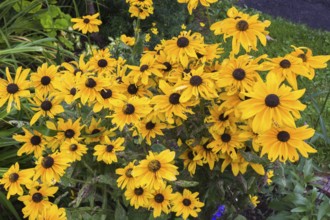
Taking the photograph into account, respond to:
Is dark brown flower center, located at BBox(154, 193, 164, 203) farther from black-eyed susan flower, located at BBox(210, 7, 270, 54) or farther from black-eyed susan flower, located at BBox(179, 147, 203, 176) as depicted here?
black-eyed susan flower, located at BBox(210, 7, 270, 54)

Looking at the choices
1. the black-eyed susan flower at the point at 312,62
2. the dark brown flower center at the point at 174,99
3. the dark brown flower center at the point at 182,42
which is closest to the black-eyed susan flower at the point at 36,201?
the dark brown flower center at the point at 174,99

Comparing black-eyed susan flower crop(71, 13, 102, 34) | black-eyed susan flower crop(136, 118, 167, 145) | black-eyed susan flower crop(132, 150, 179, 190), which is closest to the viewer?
black-eyed susan flower crop(132, 150, 179, 190)

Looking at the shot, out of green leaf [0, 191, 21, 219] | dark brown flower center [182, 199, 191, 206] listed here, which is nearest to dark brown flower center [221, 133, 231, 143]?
dark brown flower center [182, 199, 191, 206]

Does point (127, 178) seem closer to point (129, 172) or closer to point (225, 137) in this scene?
point (129, 172)

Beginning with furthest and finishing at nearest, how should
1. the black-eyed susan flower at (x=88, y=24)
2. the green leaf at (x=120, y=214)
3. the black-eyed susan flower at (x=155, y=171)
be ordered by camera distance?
1. the black-eyed susan flower at (x=88, y=24)
2. the green leaf at (x=120, y=214)
3. the black-eyed susan flower at (x=155, y=171)

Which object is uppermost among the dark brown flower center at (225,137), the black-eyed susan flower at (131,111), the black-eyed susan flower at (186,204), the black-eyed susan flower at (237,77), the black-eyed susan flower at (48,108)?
the black-eyed susan flower at (237,77)

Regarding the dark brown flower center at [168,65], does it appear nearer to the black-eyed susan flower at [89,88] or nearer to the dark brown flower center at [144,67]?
the dark brown flower center at [144,67]

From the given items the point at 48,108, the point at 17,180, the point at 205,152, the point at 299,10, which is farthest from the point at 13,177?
the point at 299,10
